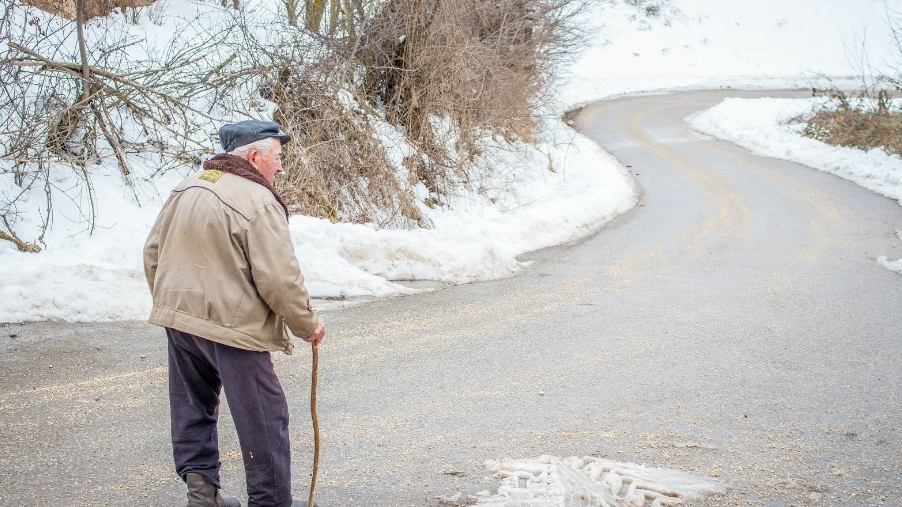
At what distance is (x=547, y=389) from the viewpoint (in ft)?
18.7

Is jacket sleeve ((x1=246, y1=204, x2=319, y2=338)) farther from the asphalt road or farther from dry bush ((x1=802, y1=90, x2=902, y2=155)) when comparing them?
dry bush ((x1=802, y1=90, x2=902, y2=155))

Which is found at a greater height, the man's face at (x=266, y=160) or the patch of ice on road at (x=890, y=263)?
the man's face at (x=266, y=160)

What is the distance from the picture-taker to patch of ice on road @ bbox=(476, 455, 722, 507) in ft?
13.3

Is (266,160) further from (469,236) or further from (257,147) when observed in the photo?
(469,236)

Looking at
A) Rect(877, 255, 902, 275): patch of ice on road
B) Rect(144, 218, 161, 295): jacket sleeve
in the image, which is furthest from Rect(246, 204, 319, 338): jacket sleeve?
Rect(877, 255, 902, 275): patch of ice on road

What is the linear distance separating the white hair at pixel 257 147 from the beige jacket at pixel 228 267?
15 cm

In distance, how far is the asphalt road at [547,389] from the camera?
428 cm

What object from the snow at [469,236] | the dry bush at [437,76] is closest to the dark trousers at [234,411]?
the snow at [469,236]

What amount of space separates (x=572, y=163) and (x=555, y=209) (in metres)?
5.53

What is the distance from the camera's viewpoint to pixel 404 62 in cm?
1362

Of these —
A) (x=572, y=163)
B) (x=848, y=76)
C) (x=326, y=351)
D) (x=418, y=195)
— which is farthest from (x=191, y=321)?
(x=848, y=76)

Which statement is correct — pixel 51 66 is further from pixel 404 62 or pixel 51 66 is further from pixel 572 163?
pixel 572 163

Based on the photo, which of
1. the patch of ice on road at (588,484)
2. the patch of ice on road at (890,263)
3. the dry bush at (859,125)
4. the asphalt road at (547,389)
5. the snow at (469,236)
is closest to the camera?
the patch of ice on road at (588,484)

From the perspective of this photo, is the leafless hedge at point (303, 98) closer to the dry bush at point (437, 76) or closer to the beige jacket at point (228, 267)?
the dry bush at point (437, 76)
